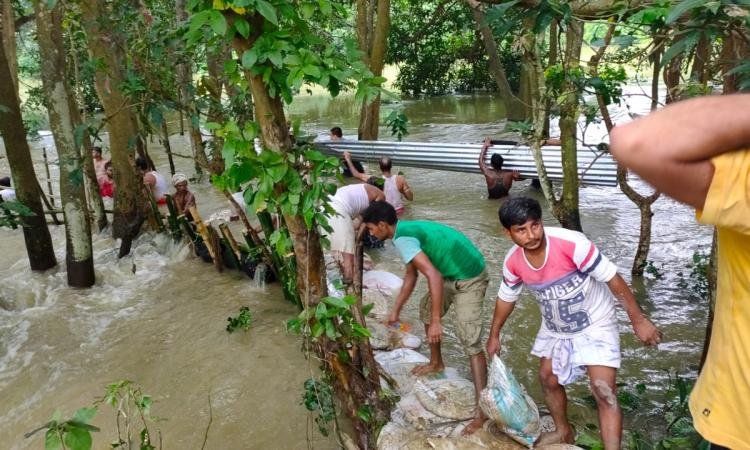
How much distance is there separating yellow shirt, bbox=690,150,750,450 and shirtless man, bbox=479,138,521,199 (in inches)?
278

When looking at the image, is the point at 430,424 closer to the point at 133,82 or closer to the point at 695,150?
the point at 695,150

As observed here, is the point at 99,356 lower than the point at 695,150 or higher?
lower

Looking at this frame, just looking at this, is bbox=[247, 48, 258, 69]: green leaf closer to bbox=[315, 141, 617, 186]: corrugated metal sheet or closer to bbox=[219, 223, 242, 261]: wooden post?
bbox=[219, 223, 242, 261]: wooden post

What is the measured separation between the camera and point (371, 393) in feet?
10.6

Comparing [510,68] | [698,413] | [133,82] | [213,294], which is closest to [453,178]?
[213,294]

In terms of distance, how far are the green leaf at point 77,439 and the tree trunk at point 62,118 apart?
4322mm

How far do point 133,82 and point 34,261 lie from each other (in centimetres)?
268

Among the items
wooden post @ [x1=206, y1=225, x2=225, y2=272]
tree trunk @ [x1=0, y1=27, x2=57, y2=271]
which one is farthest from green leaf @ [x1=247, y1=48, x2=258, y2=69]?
wooden post @ [x1=206, y1=225, x2=225, y2=272]

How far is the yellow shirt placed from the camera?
1.07 m

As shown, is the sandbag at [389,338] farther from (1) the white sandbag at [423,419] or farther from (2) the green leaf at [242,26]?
(2) the green leaf at [242,26]

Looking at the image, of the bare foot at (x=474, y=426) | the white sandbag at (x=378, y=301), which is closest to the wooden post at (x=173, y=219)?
the white sandbag at (x=378, y=301)

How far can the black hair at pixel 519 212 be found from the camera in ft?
8.92

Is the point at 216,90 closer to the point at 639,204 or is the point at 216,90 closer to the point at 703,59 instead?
the point at 639,204

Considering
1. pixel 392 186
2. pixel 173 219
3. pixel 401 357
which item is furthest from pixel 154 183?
pixel 401 357
